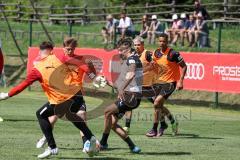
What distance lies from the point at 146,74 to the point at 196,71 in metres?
7.05

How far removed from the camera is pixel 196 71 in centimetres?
2519

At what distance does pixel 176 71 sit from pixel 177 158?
4.41 metres

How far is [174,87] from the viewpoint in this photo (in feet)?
56.7

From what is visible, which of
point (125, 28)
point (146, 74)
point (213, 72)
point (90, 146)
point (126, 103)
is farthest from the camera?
point (125, 28)

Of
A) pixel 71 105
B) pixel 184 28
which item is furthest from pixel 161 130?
pixel 184 28

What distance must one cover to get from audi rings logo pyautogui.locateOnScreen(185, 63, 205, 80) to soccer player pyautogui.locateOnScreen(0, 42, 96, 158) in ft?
40.4

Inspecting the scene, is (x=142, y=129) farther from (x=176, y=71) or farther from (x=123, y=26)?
(x=123, y=26)

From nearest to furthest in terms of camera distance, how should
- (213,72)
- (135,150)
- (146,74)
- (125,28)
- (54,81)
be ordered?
(54,81) → (135,150) → (146,74) → (213,72) → (125,28)

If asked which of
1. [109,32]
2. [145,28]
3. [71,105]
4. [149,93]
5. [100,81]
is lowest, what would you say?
[109,32]

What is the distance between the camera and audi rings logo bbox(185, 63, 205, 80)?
82.1 ft

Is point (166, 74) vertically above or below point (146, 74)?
above

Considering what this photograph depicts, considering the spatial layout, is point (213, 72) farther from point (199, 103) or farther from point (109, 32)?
point (109, 32)

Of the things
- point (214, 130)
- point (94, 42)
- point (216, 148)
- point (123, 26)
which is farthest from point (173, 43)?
point (216, 148)

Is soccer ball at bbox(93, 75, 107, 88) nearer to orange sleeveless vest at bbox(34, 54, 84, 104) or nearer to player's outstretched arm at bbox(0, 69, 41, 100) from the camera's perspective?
orange sleeveless vest at bbox(34, 54, 84, 104)
